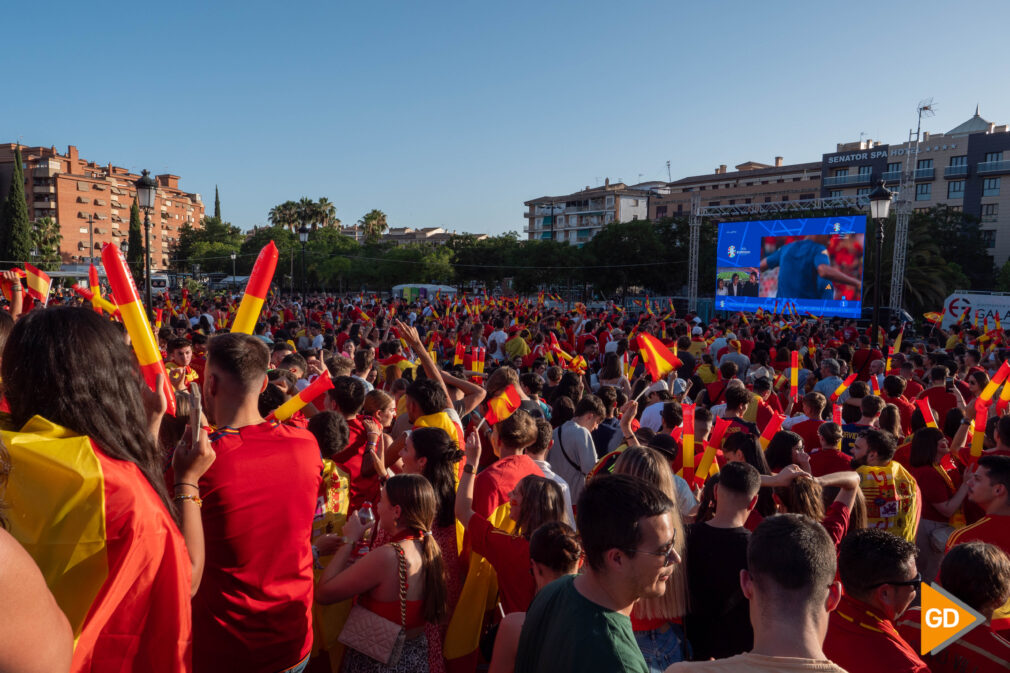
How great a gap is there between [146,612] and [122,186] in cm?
11918

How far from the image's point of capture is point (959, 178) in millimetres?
67875

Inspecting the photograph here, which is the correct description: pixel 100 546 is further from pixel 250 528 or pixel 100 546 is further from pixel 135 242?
pixel 135 242

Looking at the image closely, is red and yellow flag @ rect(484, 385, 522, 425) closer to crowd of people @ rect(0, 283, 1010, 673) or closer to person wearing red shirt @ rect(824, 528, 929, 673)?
crowd of people @ rect(0, 283, 1010, 673)

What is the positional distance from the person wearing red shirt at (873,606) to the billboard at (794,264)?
25.5 metres

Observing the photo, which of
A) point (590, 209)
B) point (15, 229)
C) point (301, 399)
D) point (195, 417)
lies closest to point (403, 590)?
point (301, 399)

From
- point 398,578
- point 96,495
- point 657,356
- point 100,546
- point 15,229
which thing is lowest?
point 398,578

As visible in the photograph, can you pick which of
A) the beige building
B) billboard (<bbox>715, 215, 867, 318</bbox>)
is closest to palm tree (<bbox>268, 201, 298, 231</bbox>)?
the beige building

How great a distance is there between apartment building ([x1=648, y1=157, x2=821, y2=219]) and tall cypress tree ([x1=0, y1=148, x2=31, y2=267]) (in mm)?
68659

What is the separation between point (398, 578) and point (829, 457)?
3.49 m

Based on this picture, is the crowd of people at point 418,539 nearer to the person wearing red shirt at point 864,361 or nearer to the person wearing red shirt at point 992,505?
the person wearing red shirt at point 992,505

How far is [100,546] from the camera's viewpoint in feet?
5.04

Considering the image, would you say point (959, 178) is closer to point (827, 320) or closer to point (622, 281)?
point (622, 281)

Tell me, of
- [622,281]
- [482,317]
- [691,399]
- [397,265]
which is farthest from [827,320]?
[397,265]

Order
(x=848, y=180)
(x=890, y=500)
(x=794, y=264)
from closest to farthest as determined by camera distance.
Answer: (x=890, y=500)
(x=794, y=264)
(x=848, y=180)
